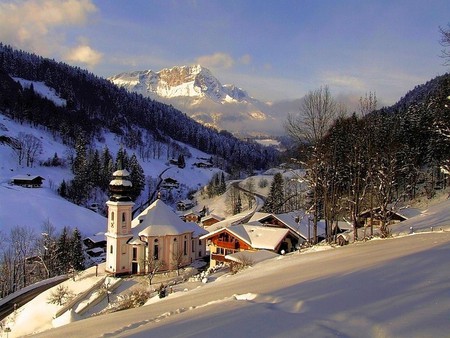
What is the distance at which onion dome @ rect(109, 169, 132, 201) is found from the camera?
39281 millimetres

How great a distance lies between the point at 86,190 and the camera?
91.6m

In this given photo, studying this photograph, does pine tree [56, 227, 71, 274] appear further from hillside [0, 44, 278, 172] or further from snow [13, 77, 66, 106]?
snow [13, 77, 66, 106]

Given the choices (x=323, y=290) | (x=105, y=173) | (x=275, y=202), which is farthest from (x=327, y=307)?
(x=105, y=173)

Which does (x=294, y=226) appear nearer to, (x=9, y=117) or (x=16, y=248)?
(x=16, y=248)

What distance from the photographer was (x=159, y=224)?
3988cm

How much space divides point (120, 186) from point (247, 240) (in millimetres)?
13780

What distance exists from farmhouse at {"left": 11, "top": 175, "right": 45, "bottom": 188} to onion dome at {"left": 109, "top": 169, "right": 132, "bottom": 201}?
5494cm

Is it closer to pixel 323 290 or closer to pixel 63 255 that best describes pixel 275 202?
pixel 63 255

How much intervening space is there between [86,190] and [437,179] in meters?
72.5

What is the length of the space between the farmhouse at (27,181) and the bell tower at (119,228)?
55.1 metres

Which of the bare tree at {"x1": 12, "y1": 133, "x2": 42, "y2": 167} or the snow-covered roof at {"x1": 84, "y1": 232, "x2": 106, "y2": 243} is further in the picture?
the bare tree at {"x1": 12, "y1": 133, "x2": 42, "y2": 167}

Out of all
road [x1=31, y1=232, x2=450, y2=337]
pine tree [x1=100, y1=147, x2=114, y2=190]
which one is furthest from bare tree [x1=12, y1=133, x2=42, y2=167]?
road [x1=31, y1=232, x2=450, y2=337]

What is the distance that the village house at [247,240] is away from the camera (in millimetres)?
36825

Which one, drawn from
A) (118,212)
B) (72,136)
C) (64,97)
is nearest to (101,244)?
(118,212)
